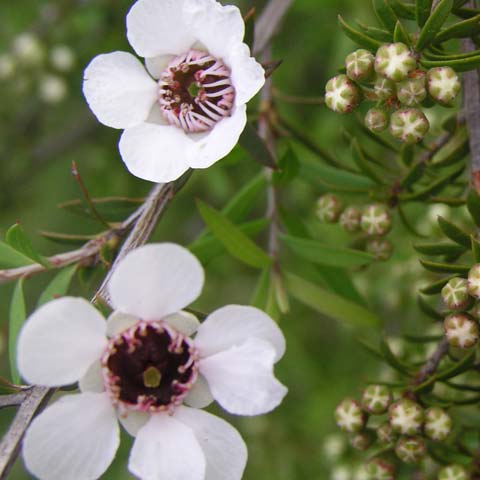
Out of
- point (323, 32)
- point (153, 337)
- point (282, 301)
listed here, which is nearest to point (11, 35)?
point (323, 32)

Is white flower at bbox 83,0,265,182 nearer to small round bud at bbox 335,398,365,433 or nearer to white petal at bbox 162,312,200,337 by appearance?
white petal at bbox 162,312,200,337

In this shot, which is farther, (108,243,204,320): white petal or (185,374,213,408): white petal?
(185,374,213,408): white petal

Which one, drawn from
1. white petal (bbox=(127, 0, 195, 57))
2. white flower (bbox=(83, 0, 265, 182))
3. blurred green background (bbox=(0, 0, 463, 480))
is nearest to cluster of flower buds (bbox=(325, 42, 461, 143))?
white flower (bbox=(83, 0, 265, 182))

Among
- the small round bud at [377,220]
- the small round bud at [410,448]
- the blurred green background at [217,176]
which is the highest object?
the small round bud at [377,220]

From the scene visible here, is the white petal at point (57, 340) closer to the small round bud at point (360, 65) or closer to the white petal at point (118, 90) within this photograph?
the white petal at point (118, 90)

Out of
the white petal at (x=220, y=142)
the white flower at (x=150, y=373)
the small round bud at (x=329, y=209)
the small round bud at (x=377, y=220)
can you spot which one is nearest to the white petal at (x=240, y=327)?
the white flower at (x=150, y=373)

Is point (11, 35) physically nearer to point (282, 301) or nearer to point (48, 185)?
point (48, 185)

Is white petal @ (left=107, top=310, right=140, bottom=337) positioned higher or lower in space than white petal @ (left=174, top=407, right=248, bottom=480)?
higher
